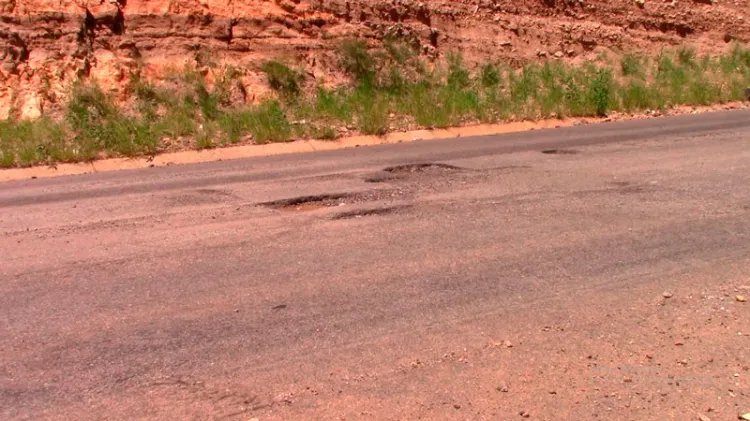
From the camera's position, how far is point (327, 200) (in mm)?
10391

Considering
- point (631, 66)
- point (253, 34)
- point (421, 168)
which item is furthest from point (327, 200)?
point (631, 66)

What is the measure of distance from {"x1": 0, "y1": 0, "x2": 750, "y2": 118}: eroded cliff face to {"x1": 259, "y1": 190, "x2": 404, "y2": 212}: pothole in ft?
34.6

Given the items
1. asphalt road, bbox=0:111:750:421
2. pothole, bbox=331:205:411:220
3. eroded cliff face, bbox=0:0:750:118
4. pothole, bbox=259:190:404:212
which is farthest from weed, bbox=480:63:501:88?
pothole, bbox=331:205:411:220

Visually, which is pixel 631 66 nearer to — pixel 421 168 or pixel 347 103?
pixel 347 103

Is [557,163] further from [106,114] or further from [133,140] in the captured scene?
[106,114]

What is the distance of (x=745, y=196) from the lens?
9.98 m

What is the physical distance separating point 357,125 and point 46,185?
744cm

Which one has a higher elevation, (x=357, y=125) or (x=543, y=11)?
(x=543, y=11)

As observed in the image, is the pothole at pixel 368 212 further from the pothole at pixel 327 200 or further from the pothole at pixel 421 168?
the pothole at pixel 421 168

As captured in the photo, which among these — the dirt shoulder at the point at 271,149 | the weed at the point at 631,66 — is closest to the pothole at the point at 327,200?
the dirt shoulder at the point at 271,149

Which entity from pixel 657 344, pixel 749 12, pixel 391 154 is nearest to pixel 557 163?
pixel 391 154

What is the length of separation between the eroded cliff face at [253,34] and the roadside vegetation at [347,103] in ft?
2.00

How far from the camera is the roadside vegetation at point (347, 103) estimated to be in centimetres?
1697

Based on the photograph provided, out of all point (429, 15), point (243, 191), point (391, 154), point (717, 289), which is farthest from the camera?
point (429, 15)
